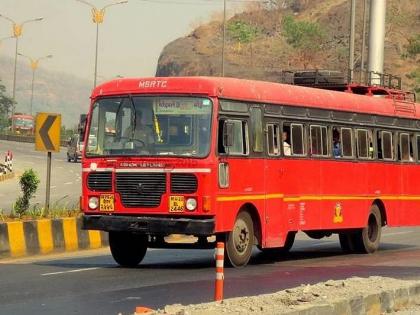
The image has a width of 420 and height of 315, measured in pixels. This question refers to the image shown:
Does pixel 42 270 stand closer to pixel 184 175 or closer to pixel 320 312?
pixel 184 175

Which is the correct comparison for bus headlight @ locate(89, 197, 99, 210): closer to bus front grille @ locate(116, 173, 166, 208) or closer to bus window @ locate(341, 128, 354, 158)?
bus front grille @ locate(116, 173, 166, 208)

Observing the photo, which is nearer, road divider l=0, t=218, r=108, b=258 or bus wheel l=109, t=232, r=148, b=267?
bus wheel l=109, t=232, r=148, b=267

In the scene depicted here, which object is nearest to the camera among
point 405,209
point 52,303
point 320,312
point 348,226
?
point 320,312

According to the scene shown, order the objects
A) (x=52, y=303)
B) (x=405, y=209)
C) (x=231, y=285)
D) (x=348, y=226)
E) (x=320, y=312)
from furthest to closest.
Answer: (x=405, y=209)
(x=348, y=226)
(x=231, y=285)
(x=52, y=303)
(x=320, y=312)

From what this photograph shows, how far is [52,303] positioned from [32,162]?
5856 cm

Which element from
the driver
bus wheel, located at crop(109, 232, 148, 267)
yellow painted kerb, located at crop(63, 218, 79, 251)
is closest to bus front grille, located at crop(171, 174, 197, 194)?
the driver

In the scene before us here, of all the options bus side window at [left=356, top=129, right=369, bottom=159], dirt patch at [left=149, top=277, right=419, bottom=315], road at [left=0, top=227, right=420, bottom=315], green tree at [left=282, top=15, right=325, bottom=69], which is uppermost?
green tree at [left=282, top=15, right=325, bottom=69]

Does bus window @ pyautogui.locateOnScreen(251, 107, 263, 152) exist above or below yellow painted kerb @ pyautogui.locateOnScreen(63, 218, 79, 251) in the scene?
above

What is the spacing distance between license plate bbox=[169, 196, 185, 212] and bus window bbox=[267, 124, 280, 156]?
8.06 ft

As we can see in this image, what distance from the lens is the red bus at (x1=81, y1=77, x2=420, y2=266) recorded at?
50.8 ft

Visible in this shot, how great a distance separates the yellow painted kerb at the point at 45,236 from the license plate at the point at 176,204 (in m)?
3.86

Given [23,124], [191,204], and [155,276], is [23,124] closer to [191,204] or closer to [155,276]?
[191,204]

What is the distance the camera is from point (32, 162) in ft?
227

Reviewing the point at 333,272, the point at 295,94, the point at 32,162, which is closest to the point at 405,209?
the point at 295,94
